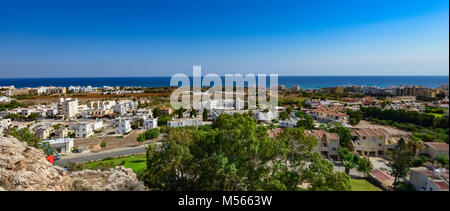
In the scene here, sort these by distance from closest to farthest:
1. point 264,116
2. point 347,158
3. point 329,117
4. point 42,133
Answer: point 347,158 < point 42,133 < point 329,117 < point 264,116

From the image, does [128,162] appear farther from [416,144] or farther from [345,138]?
[416,144]

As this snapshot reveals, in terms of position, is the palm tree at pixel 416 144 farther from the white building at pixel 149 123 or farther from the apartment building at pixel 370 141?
the white building at pixel 149 123

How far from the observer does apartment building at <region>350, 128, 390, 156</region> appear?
955 centimetres

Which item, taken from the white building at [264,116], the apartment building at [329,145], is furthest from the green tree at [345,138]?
the white building at [264,116]

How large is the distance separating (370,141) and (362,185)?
3.30 m

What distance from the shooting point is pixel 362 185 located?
288 inches

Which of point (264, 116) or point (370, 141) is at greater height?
point (370, 141)

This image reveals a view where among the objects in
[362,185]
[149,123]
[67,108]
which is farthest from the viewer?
[67,108]

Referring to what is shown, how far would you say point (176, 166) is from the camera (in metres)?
4.41

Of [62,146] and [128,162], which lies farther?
[62,146]

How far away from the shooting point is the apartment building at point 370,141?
9.55 m

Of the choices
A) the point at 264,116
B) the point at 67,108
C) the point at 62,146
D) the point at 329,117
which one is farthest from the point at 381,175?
the point at 67,108
